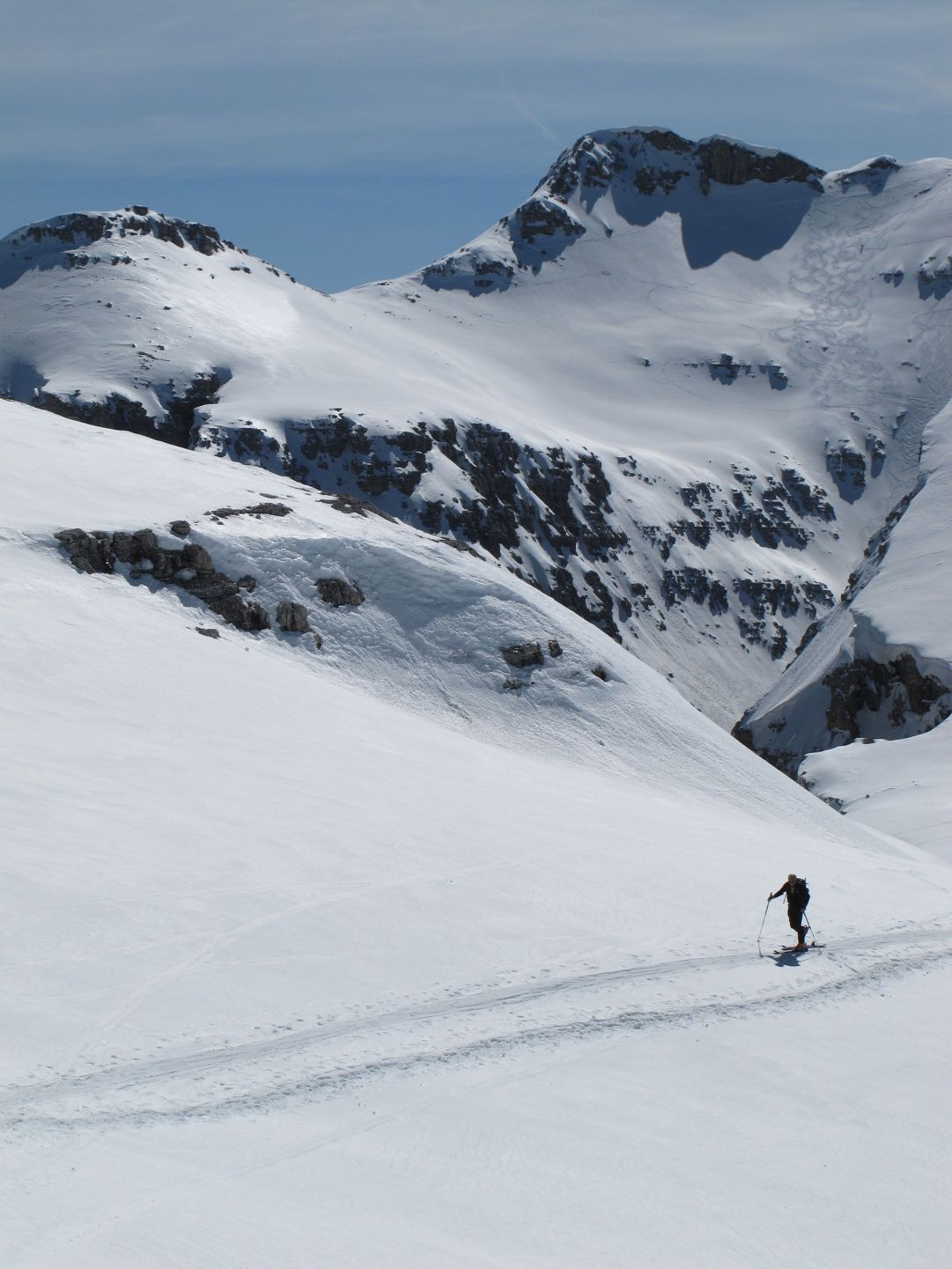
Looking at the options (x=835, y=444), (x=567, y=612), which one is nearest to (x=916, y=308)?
(x=835, y=444)

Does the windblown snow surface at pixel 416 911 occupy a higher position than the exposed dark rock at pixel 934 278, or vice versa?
the exposed dark rock at pixel 934 278

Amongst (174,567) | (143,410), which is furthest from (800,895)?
(143,410)

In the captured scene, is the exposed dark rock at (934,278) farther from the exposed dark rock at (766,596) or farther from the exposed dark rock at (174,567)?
the exposed dark rock at (174,567)

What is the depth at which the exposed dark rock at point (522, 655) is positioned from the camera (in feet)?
124

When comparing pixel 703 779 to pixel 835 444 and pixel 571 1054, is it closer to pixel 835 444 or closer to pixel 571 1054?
pixel 571 1054

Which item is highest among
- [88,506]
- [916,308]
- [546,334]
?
[916,308]

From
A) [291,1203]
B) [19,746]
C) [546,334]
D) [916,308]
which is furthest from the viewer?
[916,308]

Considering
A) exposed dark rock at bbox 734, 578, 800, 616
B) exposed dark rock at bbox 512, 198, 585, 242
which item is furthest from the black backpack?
exposed dark rock at bbox 512, 198, 585, 242

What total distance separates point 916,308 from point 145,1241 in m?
194

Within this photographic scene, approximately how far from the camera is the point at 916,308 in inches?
7215

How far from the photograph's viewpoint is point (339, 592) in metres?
37.8

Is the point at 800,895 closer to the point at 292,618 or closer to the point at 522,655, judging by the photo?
the point at 522,655

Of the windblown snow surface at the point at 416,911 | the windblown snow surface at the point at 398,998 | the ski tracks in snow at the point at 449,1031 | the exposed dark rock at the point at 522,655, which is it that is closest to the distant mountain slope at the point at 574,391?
the windblown snow surface at the point at 416,911

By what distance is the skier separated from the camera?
1828cm
